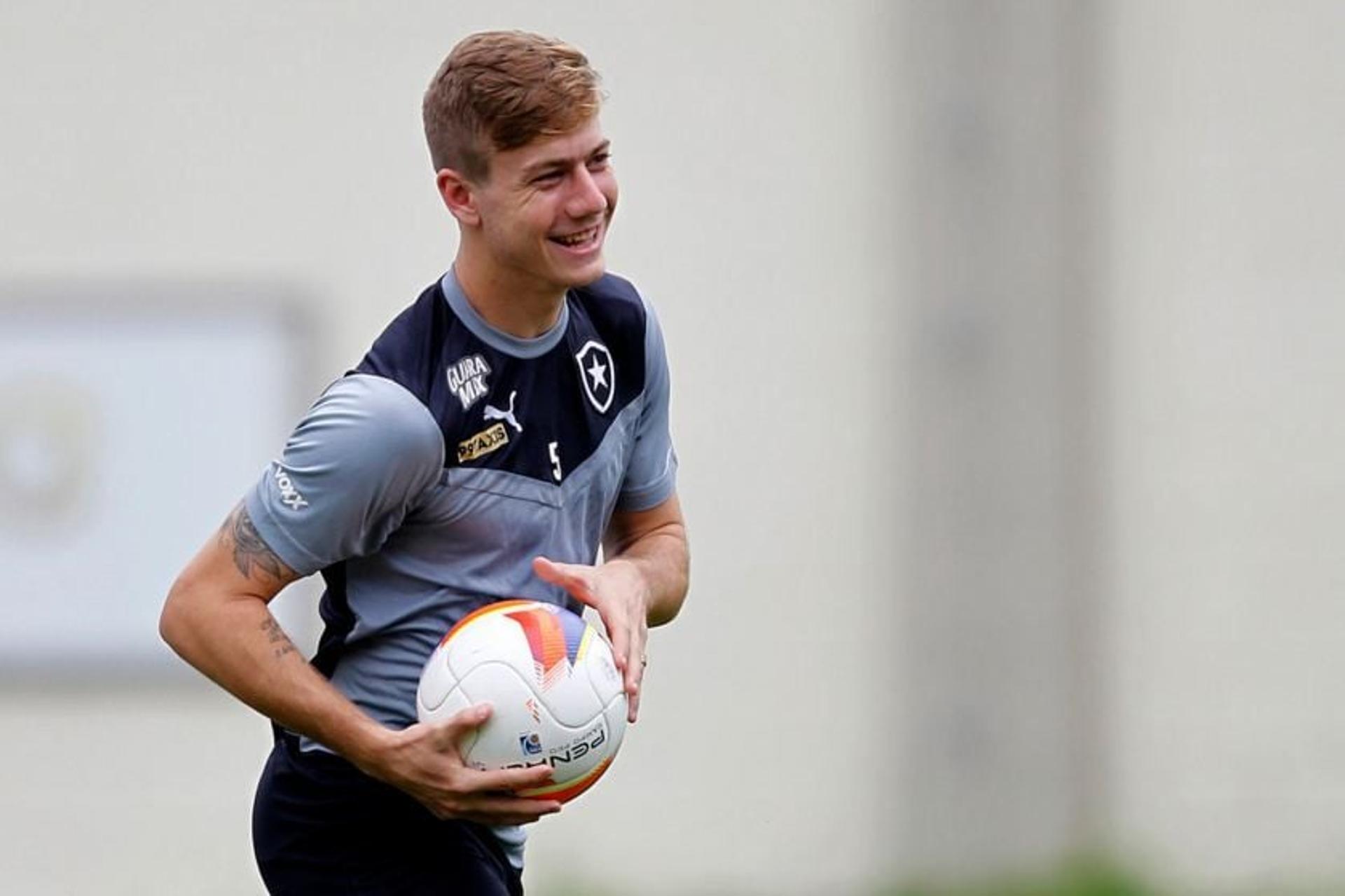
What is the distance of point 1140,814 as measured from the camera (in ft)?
25.2

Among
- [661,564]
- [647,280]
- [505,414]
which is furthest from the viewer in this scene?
[647,280]

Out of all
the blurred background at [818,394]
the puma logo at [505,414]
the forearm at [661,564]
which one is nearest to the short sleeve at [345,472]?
the puma logo at [505,414]

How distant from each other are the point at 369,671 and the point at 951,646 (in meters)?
4.25

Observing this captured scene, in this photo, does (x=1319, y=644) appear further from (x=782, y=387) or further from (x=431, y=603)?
(x=431, y=603)

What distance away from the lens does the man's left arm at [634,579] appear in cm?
347

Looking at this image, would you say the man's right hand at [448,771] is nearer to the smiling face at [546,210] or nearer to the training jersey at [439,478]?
the training jersey at [439,478]

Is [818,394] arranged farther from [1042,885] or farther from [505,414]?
[505,414]

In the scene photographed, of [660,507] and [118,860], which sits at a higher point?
[660,507]

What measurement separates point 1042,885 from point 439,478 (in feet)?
15.5

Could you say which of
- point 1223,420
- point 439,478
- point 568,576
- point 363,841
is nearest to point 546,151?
point 439,478

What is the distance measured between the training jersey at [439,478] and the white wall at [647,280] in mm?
3809

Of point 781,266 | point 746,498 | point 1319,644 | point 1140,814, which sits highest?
point 781,266

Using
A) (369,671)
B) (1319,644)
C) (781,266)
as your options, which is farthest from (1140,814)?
(369,671)

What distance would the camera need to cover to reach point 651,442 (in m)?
3.90
